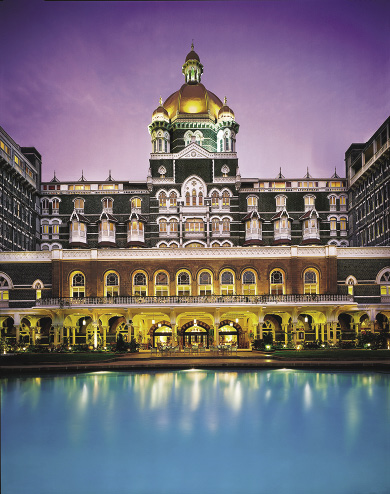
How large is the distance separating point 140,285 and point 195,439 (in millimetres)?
27562

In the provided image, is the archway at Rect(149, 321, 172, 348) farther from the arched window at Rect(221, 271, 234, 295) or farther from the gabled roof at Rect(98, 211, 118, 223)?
the gabled roof at Rect(98, 211, 118, 223)

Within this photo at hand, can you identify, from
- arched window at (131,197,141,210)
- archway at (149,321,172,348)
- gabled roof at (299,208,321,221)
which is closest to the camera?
archway at (149,321,172,348)

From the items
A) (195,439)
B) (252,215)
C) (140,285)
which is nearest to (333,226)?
(252,215)

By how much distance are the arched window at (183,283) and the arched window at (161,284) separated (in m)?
0.96

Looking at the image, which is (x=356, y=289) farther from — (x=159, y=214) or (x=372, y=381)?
(x=159, y=214)

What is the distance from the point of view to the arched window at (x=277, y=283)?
134 ft

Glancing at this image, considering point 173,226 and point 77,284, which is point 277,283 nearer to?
point 77,284

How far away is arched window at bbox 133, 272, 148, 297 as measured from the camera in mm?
40816

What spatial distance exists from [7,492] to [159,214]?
50.8 metres

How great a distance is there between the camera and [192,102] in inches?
2507

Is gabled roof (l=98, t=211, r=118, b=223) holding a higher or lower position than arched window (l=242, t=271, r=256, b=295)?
higher

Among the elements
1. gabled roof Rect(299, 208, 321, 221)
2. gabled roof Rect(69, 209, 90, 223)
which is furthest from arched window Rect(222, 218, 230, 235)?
gabled roof Rect(69, 209, 90, 223)

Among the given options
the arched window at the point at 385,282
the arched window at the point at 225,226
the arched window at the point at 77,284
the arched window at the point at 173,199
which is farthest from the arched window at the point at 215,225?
the arched window at the point at 385,282

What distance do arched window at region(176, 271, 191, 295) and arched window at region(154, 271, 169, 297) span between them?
96cm
